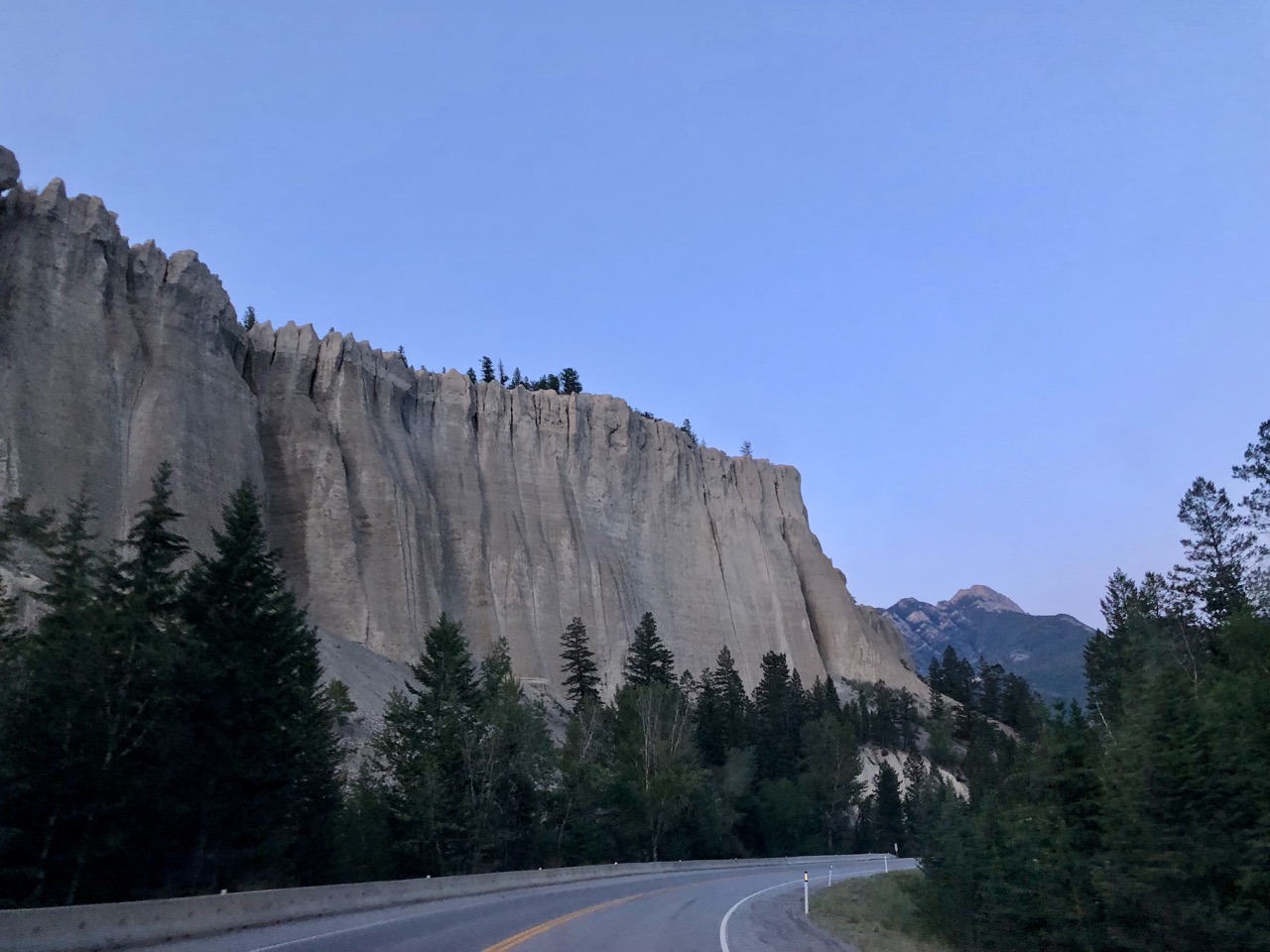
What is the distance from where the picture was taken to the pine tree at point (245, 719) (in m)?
24.1

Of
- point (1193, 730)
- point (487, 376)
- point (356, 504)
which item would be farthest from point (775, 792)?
point (487, 376)

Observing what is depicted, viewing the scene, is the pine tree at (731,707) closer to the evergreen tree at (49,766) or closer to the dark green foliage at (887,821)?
the dark green foliage at (887,821)

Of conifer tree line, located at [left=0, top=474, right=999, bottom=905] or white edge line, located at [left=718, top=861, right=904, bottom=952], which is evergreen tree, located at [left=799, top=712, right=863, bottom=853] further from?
white edge line, located at [left=718, top=861, right=904, bottom=952]

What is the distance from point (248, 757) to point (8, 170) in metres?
38.0

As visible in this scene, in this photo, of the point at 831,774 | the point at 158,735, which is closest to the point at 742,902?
the point at 158,735

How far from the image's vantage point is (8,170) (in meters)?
48.5

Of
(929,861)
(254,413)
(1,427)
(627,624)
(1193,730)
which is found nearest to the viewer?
(1193,730)

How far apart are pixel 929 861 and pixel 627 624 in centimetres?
4769

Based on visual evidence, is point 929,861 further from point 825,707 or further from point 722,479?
point 722,479

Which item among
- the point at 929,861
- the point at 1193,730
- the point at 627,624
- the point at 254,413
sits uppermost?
the point at 254,413

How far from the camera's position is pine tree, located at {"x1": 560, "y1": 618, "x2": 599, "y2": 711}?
217 ft

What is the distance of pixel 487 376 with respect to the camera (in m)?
131

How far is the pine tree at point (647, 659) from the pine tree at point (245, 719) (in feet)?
137

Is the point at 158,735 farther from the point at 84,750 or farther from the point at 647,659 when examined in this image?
the point at 647,659
